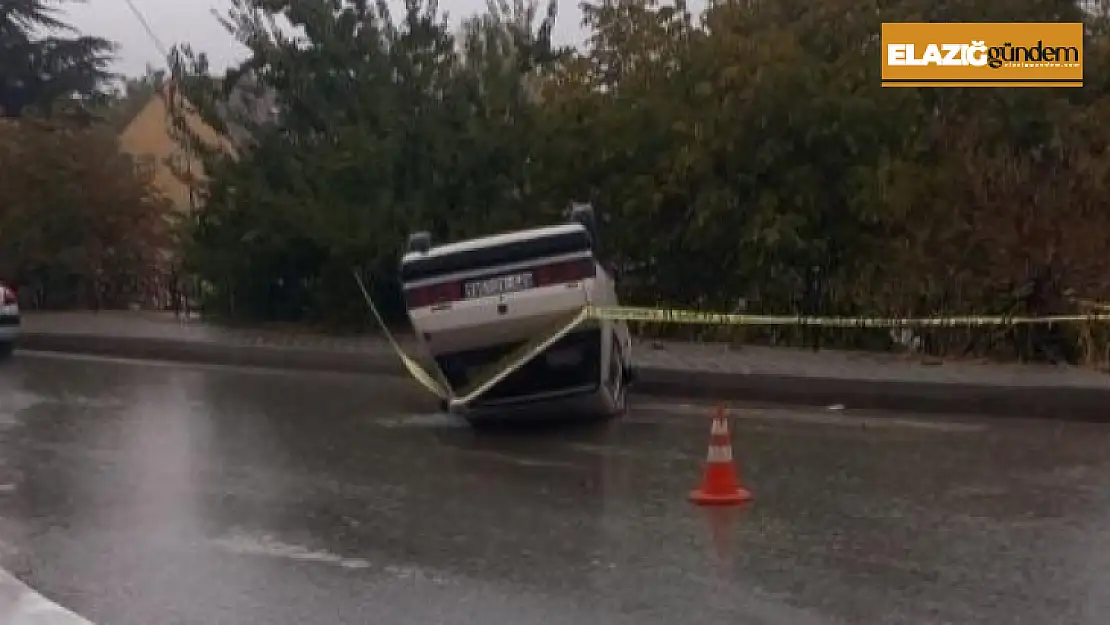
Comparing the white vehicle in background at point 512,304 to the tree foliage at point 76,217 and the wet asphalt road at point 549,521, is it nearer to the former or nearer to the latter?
the wet asphalt road at point 549,521

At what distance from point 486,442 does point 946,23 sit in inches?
333

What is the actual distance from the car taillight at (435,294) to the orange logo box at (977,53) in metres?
A: 6.99

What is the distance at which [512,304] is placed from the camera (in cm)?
1308

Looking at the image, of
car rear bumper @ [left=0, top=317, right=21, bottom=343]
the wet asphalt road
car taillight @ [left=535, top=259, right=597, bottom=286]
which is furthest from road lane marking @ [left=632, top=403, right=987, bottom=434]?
car rear bumper @ [left=0, top=317, right=21, bottom=343]

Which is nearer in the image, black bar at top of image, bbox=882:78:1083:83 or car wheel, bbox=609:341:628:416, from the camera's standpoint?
car wheel, bbox=609:341:628:416

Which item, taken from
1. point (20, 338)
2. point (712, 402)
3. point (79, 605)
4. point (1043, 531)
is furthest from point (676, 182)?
point (79, 605)

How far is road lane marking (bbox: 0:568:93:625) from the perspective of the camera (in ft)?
24.4

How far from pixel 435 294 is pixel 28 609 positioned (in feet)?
19.3

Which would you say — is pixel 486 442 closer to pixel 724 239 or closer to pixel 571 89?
pixel 724 239

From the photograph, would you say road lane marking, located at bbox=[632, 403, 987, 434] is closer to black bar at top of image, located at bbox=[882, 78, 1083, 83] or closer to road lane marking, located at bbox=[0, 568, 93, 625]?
black bar at top of image, located at bbox=[882, 78, 1083, 83]

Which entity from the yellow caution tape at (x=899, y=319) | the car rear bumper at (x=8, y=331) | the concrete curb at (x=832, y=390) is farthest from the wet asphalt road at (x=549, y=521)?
the car rear bumper at (x=8, y=331)

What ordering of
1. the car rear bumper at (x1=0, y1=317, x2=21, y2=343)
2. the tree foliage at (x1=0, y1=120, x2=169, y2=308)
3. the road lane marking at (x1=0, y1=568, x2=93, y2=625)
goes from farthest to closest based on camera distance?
the tree foliage at (x1=0, y1=120, x2=169, y2=308), the car rear bumper at (x1=0, y1=317, x2=21, y2=343), the road lane marking at (x1=0, y1=568, x2=93, y2=625)

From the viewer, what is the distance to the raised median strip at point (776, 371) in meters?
13.9

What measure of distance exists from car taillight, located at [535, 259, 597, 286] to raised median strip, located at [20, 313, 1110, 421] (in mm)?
2821
